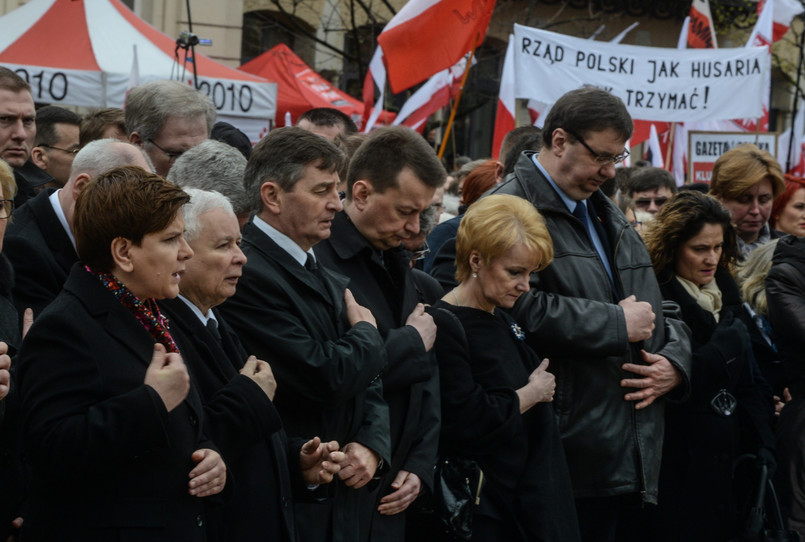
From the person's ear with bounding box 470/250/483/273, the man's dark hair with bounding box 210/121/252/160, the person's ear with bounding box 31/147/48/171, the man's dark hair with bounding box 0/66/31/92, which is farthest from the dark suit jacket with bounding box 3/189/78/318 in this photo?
the person's ear with bounding box 31/147/48/171

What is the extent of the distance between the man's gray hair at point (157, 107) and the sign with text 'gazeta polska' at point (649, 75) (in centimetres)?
444

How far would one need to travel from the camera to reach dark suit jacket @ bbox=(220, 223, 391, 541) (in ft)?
11.2

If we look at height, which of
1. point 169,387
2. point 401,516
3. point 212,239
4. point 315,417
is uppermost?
point 212,239

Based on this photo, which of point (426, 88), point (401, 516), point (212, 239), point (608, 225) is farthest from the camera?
point (426, 88)

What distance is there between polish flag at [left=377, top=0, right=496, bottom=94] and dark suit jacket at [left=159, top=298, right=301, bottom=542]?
514 cm

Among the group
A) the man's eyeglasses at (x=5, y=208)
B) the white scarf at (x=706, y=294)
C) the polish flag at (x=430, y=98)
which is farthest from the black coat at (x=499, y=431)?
the polish flag at (x=430, y=98)

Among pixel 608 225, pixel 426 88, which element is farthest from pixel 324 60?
pixel 608 225

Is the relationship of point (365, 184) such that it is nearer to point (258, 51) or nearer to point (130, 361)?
point (130, 361)

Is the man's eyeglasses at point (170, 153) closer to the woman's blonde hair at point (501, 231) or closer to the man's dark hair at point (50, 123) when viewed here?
the man's dark hair at point (50, 123)

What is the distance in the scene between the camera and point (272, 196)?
12.1 ft

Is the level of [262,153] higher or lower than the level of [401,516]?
higher

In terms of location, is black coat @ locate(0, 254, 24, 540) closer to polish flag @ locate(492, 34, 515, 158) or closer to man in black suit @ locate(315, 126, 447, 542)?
man in black suit @ locate(315, 126, 447, 542)

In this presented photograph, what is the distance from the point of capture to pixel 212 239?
10.9ft

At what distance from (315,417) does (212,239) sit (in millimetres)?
682
